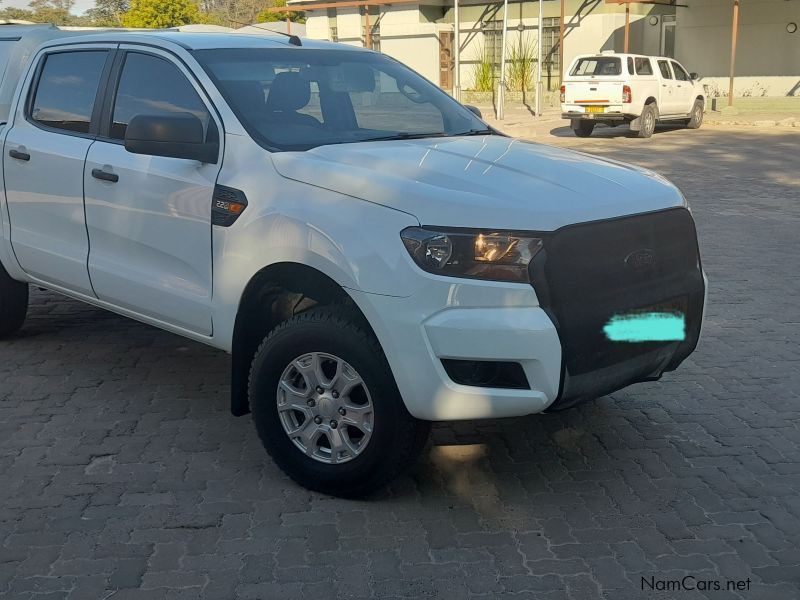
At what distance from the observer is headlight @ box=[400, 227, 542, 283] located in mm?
3588

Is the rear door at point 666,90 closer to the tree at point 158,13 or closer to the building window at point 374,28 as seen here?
the building window at point 374,28

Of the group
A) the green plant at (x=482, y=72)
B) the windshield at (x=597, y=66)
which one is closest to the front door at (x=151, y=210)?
the windshield at (x=597, y=66)

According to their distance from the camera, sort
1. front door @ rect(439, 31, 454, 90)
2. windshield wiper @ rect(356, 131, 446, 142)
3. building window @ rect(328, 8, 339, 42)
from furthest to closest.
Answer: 1. building window @ rect(328, 8, 339, 42)
2. front door @ rect(439, 31, 454, 90)
3. windshield wiper @ rect(356, 131, 446, 142)

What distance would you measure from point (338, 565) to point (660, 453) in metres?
1.82

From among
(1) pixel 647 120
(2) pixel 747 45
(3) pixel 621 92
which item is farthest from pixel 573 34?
(3) pixel 621 92

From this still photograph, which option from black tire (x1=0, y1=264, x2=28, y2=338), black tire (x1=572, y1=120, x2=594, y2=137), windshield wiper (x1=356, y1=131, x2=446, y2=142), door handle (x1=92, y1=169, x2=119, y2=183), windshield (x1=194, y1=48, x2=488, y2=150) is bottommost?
black tire (x1=572, y1=120, x2=594, y2=137)

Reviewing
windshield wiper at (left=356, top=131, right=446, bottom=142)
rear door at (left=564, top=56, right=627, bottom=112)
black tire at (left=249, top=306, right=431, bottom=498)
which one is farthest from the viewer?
rear door at (left=564, top=56, right=627, bottom=112)

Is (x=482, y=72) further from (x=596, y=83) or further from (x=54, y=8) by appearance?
(x=54, y=8)

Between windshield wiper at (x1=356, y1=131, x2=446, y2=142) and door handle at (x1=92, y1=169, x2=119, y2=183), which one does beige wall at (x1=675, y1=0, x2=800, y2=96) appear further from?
door handle at (x1=92, y1=169, x2=119, y2=183)

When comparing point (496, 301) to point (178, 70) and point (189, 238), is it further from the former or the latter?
point (178, 70)

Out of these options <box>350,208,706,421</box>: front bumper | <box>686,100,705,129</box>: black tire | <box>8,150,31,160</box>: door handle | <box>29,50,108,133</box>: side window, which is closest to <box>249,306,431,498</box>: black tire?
<box>350,208,706,421</box>: front bumper

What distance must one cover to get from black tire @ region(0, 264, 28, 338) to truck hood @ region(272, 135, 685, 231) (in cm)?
294

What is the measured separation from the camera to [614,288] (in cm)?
381

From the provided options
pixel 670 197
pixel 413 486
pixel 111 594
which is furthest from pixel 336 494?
pixel 670 197
